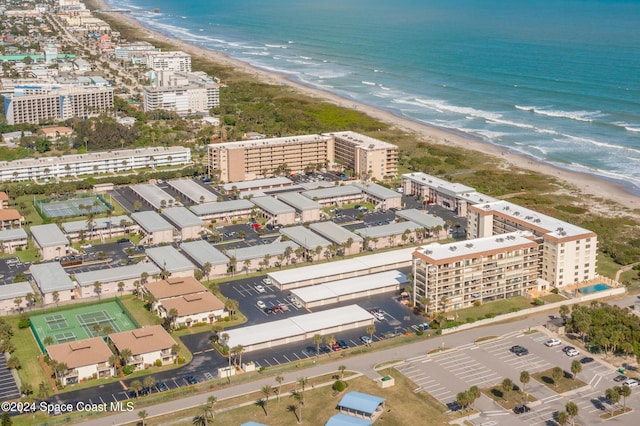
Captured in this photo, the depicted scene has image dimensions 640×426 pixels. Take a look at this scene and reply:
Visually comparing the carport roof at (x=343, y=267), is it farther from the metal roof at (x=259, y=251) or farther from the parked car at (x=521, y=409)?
the parked car at (x=521, y=409)

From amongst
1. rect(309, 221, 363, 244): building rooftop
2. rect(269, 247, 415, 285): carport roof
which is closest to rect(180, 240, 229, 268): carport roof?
rect(269, 247, 415, 285): carport roof

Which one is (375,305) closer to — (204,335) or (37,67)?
(204,335)

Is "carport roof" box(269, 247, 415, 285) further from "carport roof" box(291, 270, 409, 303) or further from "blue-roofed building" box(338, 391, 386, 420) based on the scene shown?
"blue-roofed building" box(338, 391, 386, 420)

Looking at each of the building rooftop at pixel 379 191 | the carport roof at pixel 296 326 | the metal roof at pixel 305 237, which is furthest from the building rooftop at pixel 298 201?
the carport roof at pixel 296 326

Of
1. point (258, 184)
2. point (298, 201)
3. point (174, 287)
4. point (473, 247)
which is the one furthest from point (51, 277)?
point (473, 247)

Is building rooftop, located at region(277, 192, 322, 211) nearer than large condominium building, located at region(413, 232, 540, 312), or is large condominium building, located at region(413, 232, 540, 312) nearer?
large condominium building, located at region(413, 232, 540, 312)
